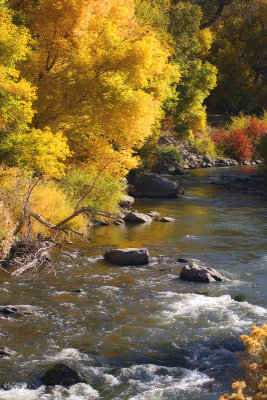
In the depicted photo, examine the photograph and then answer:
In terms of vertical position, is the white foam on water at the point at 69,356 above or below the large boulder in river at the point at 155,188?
below

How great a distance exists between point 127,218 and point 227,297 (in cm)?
933

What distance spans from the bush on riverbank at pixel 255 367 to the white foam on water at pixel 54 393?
2316 millimetres

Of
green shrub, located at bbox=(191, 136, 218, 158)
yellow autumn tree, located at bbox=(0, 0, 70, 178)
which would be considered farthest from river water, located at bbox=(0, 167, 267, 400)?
green shrub, located at bbox=(191, 136, 218, 158)

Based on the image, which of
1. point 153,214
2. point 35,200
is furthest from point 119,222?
point 35,200

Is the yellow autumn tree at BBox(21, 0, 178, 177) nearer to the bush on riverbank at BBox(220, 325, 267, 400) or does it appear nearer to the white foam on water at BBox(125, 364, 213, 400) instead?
the white foam on water at BBox(125, 364, 213, 400)

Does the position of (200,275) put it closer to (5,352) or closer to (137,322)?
(137,322)

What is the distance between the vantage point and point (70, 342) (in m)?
9.58

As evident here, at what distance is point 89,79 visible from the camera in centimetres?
2077

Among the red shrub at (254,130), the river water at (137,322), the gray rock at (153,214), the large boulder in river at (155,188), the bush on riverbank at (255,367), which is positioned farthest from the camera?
the red shrub at (254,130)

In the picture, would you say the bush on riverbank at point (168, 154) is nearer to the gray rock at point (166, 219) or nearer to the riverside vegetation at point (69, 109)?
the riverside vegetation at point (69, 109)

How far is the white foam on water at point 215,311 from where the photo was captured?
10.6 metres

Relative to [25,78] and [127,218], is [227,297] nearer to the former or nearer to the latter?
[127,218]

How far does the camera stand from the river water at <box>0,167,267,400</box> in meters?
8.24

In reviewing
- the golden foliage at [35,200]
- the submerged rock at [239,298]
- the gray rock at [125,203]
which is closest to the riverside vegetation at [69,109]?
the golden foliage at [35,200]
